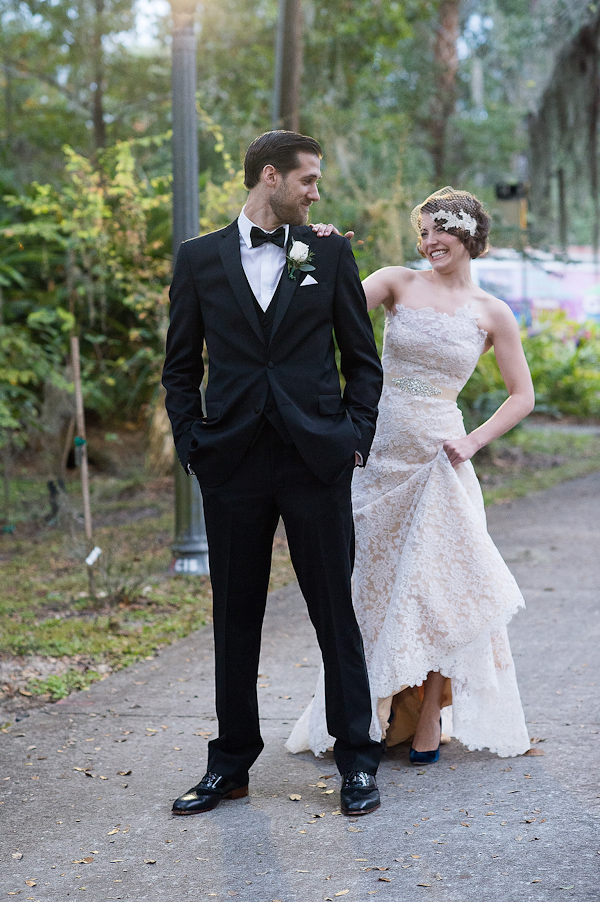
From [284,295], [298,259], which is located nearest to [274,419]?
[284,295]

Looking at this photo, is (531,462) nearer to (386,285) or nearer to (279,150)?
(386,285)

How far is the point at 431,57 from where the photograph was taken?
79.9 feet

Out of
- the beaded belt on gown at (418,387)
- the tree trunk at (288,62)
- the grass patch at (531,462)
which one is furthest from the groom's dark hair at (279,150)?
the tree trunk at (288,62)

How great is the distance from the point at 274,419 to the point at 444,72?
808 inches

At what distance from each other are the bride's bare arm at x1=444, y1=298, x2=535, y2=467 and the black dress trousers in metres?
0.67

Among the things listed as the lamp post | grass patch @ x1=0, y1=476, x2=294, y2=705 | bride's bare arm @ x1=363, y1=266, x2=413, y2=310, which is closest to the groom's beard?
bride's bare arm @ x1=363, y1=266, x2=413, y2=310

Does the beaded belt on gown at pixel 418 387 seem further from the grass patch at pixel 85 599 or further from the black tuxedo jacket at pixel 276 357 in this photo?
the grass patch at pixel 85 599

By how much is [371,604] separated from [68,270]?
735 cm

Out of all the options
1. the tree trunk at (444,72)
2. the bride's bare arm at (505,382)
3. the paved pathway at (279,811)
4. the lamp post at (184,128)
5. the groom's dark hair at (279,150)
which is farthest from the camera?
the tree trunk at (444,72)

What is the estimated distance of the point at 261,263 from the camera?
10.9ft

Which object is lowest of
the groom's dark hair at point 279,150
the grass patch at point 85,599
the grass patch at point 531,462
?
the grass patch at point 531,462

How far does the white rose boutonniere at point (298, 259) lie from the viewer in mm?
3227

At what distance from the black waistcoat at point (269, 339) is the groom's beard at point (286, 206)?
180mm

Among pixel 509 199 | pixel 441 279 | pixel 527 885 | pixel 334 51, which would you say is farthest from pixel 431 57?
pixel 527 885
